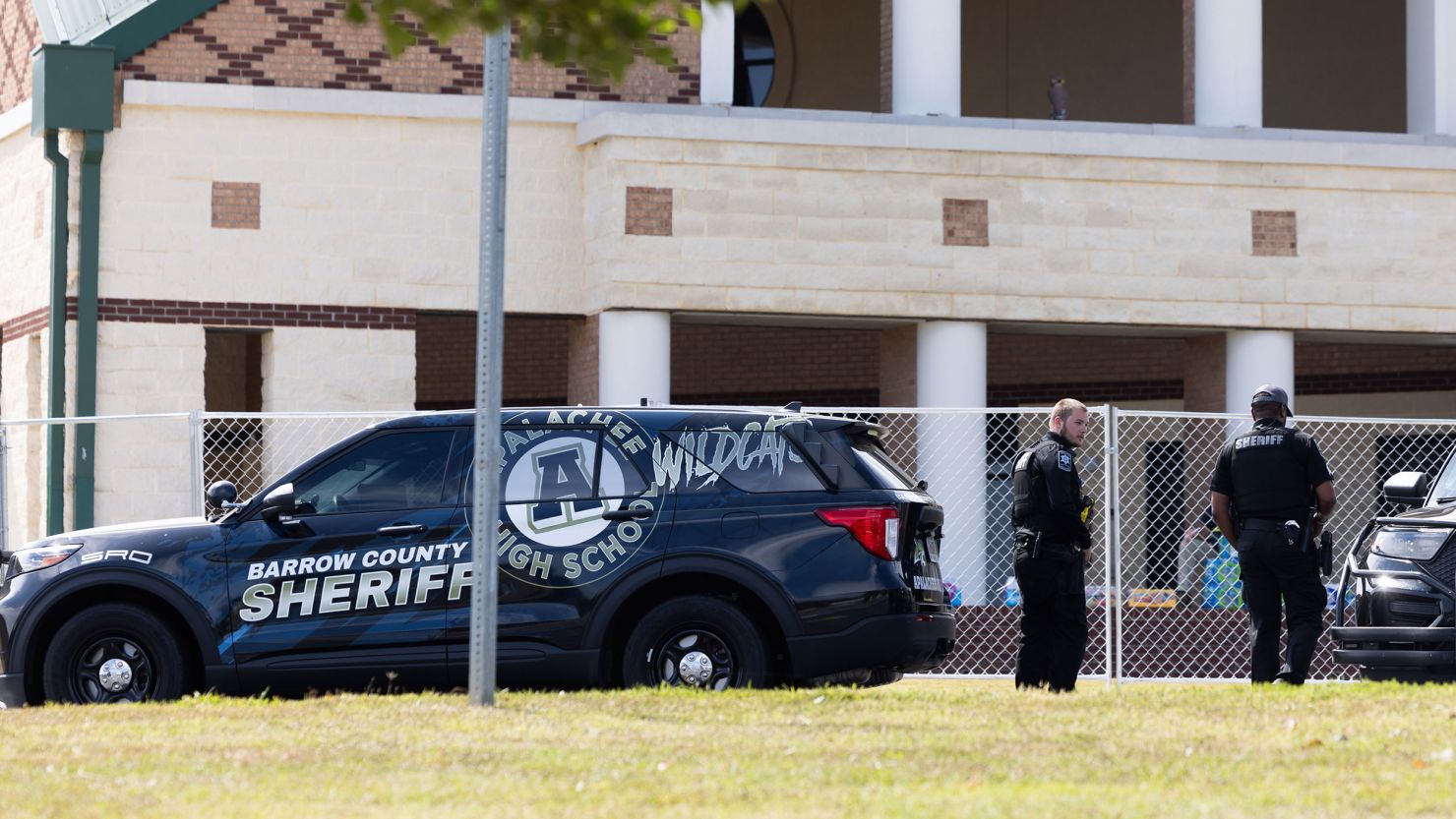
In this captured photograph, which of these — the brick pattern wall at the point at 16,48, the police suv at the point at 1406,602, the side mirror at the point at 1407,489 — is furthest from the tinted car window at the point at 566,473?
the brick pattern wall at the point at 16,48

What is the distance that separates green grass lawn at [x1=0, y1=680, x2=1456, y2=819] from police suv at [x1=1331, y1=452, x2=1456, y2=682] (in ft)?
1.46

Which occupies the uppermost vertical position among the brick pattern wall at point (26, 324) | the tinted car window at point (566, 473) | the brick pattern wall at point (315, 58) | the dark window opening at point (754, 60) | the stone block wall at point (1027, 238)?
the dark window opening at point (754, 60)

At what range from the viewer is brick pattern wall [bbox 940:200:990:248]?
17.8 m

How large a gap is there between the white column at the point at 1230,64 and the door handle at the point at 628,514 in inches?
416

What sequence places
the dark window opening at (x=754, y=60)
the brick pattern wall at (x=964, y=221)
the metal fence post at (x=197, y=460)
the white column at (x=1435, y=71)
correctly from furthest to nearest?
the dark window opening at (x=754, y=60) < the white column at (x=1435, y=71) < the brick pattern wall at (x=964, y=221) < the metal fence post at (x=197, y=460)

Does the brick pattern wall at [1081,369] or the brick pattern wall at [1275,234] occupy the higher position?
the brick pattern wall at [1275,234]

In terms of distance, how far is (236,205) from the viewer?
1733 cm

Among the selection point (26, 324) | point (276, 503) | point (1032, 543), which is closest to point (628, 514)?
point (276, 503)

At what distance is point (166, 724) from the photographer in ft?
27.2

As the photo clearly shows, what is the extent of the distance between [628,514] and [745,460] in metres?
0.62

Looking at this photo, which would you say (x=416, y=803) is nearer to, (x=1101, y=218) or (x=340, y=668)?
(x=340, y=668)

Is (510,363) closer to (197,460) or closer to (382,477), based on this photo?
(197,460)

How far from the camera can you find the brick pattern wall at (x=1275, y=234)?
18.3 metres

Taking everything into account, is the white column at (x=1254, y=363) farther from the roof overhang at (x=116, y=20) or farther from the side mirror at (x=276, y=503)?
the side mirror at (x=276, y=503)
